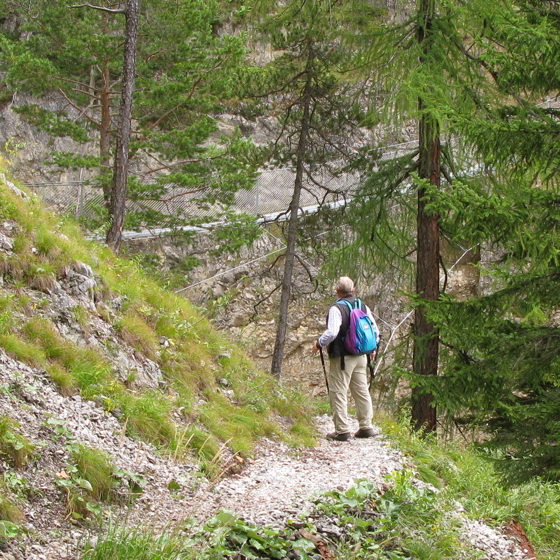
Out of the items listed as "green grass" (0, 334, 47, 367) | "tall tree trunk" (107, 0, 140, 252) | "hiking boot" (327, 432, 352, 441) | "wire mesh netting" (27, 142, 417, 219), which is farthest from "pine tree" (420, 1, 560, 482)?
"wire mesh netting" (27, 142, 417, 219)

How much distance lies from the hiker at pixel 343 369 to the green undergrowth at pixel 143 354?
585mm

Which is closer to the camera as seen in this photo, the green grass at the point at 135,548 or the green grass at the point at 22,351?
the green grass at the point at 135,548

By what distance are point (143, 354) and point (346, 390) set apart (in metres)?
2.64

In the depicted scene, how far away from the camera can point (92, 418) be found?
202 inches

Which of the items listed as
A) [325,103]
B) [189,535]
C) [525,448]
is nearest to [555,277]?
[525,448]

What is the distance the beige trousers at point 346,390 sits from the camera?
26.0ft

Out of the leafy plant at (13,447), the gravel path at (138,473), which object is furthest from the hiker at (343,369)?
the leafy plant at (13,447)

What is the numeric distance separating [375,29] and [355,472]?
261 inches

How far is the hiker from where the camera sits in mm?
7625

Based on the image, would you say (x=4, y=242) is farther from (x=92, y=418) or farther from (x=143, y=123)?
(x=143, y=123)

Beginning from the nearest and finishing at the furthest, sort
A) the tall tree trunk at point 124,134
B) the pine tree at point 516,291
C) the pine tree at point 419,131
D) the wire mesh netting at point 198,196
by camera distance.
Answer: the pine tree at point 516,291 → the pine tree at point 419,131 → the tall tree trunk at point 124,134 → the wire mesh netting at point 198,196

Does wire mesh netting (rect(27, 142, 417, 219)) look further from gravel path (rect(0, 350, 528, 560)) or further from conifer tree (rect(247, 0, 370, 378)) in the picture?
gravel path (rect(0, 350, 528, 560))

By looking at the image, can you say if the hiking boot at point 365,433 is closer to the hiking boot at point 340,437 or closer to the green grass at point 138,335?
the hiking boot at point 340,437

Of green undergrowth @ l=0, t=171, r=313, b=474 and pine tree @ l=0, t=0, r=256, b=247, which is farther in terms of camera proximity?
pine tree @ l=0, t=0, r=256, b=247
